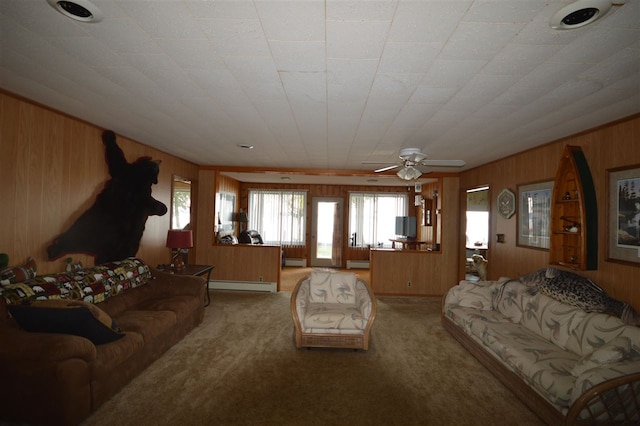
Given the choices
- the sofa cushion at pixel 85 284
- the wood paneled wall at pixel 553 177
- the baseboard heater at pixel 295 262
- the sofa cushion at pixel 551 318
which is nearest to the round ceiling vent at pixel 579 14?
the wood paneled wall at pixel 553 177

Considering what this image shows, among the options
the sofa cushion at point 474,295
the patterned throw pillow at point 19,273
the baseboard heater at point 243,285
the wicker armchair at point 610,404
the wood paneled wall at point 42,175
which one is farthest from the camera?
the baseboard heater at point 243,285

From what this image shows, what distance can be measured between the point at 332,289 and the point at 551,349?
7.90 ft

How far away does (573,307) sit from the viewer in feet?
10.1

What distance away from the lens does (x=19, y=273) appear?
109 inches

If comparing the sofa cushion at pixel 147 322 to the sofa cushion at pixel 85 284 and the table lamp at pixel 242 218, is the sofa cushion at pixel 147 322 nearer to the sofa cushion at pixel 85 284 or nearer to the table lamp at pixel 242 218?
the sofa cushion at pixel 85 284

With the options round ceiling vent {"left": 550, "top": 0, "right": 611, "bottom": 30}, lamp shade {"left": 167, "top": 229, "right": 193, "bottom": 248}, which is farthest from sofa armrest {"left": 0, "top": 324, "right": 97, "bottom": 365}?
round ceiling vent {"left": 550, "top": 0, "right": 611, "bottom": 30}

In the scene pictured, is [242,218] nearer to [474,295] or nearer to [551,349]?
Answer: [474,295]

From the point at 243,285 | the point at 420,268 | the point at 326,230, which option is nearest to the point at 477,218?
the point at 420,268

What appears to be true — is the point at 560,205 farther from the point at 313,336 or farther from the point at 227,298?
the point at 227,298

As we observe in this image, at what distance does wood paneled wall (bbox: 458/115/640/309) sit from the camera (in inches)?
119

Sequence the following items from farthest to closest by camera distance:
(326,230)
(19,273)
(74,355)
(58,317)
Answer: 1. (326,230)
2. (19,273)
3. (58,317)
4. (74,355)

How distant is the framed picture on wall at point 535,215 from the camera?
416 centimetres

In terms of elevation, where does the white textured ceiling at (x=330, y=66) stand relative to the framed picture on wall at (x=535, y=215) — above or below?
above

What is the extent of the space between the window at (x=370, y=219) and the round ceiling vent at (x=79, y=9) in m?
8.19
